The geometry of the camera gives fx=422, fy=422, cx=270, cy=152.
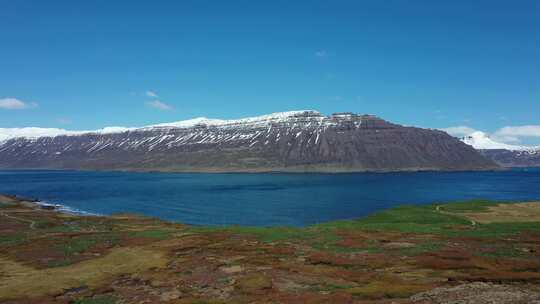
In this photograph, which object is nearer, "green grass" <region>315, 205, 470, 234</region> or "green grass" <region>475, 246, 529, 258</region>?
"green grass" <region>475, 246, 529, 258</region>

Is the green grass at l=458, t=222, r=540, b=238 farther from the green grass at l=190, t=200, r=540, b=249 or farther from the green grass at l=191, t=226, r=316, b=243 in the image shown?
the green grass at l=191, t=226, r=316, b=243

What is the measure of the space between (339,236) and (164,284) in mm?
28480

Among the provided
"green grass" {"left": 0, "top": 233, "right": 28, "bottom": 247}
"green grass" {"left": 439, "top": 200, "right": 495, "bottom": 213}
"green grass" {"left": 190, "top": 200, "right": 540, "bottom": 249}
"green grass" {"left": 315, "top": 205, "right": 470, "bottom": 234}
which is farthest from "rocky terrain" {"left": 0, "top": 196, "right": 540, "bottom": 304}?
"green grass" {"left": 439, "top": 200, "right": 495, "bottom": 213}

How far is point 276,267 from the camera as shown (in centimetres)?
3912

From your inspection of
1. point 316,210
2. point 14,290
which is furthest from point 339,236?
point 316,210

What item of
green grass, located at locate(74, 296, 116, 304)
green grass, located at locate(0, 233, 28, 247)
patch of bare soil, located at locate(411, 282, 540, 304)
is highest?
patch of bare soil, located at locate(411, 282, 540, 304)

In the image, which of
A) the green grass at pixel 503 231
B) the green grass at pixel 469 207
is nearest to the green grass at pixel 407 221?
the green grass at pixel 469 207

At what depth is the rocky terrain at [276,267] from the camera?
96.6 ft

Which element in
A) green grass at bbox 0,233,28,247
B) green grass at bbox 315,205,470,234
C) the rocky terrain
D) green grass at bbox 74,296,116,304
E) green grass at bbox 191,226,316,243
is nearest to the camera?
the rocky terrain

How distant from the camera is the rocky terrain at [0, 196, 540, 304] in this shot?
29.5 metres

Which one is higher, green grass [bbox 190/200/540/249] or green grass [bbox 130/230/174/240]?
green grass [bbox 190/200/540/249]

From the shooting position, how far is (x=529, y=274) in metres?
30.8

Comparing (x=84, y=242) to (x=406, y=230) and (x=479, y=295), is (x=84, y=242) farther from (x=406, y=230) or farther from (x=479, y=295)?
(x=479, y=295)

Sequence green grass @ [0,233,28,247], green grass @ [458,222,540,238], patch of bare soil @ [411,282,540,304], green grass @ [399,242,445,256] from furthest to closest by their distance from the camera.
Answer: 1. green grass @ [0,233,28,247]
2. green grass @ [458,222,540,238]
3. green grass @ [399,242,445,256]
4. patch of bare soil @ [411,282,540,304]
